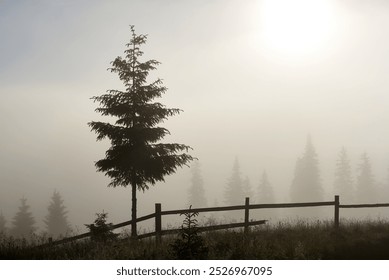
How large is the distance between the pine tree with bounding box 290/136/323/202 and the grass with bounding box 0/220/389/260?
4486 centimetres

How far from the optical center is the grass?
31.4 feet

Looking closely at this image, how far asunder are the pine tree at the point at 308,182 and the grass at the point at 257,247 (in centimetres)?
4486

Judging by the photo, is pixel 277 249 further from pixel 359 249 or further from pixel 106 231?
pixel 106 231

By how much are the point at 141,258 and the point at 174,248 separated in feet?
3.10

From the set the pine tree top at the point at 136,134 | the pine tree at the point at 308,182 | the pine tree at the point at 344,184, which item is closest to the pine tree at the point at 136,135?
the pine tree top at the point at 136,134

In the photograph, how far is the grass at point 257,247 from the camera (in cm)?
959

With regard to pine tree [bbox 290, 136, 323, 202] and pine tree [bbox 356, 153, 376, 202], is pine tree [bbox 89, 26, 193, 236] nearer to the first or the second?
pine tree [bbox 290, 136, 323, 202]

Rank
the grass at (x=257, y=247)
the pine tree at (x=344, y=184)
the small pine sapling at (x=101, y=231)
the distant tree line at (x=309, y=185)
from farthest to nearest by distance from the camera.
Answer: the pine tree at (x=344, y=184) < the distant tree line at (x=309, y=185) < the small pine sapling at (x=101, y=231) < the grass at (x=257, y=247)

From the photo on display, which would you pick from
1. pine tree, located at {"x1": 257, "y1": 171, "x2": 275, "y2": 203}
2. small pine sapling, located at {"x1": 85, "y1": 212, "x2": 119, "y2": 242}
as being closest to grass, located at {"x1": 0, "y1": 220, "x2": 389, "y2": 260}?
small pine sapling, located at {"x1": 85, "y1": 212, "x2": 119, "y2": 242}

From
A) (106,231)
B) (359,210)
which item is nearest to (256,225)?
(106,231)

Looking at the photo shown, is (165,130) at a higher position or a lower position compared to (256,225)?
higher

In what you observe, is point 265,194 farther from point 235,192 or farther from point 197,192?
point 197,192

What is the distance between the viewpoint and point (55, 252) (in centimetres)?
995

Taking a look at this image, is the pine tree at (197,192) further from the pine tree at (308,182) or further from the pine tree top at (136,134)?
the pine tree top at (136,134)
